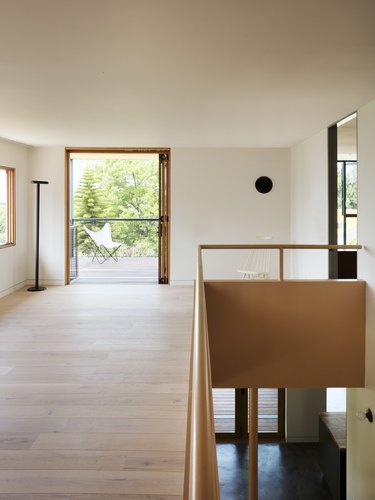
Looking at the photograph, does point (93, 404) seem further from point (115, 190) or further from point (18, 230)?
point (115, 190)

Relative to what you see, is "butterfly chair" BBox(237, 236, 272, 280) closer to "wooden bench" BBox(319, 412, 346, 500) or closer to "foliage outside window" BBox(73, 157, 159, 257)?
"wooden bench" BBox(319, 412, 346, 500)

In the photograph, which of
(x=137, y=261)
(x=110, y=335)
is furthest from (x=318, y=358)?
(x=137, y=261)

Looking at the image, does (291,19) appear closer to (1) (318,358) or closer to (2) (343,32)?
(2) (343,32)

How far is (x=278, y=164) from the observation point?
775 cm

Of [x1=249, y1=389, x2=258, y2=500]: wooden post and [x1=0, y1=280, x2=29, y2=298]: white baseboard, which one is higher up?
[x1=0, y1=280, x2=29, y2=298]: white baseboard

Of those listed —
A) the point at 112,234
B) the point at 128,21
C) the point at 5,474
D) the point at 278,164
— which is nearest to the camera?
the point at 5,474

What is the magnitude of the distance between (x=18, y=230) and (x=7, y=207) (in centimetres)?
42

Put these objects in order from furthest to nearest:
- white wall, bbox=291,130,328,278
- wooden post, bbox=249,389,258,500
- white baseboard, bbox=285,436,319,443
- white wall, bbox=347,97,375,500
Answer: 1. white baseboard, bbox=285,436,319,443
2. white wall, bbox=291,130,328,278
3. wooden post, bbox=249,389,258,500
4. white wall, bbox=347,97,375,500

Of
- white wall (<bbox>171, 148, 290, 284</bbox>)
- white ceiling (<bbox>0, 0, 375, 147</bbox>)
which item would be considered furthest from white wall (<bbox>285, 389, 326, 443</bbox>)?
white ceiling (<bbox>0, 0, 375, 147</bbox>)

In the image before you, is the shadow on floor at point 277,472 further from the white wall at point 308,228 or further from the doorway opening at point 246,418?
the white wall at point 308,228

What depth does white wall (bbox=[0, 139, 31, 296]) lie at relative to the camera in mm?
7027

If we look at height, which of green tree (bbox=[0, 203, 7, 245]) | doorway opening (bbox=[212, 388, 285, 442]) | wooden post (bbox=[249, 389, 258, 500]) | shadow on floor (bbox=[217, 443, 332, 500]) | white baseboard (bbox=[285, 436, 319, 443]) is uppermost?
green tree (bbox=[0, 203, 7, 245])

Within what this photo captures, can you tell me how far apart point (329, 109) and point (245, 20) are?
2474mm

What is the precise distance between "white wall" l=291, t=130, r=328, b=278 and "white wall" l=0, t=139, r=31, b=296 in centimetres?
440
